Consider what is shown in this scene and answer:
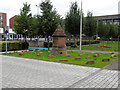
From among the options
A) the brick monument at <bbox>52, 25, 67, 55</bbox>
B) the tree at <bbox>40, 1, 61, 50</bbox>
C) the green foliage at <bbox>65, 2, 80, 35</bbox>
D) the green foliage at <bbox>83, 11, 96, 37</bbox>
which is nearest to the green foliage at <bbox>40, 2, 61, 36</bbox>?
the tree at <bbox>40, 1, 61, 50</bbox>

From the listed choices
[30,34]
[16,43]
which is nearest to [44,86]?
[16,43]

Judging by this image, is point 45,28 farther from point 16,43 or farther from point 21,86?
point 21,86

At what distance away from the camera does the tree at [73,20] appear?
23.9 m

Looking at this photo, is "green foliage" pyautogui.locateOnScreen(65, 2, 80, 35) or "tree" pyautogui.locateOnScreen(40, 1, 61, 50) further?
"green foliage" pyautogui.locateOnScreen(65, 2, 80, 35)

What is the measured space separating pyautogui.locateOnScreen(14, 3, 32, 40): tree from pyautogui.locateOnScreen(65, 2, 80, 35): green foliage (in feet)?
22.7

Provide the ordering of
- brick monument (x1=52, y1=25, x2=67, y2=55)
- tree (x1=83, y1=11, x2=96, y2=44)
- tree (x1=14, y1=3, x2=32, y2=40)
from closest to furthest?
brick monument (x1=52, y1=25, x2=67, y2=55) < tree (x1=14, y1=3, x2=32, y2=40) < tree (x1=83, y1=11, x2=96, y2=44)

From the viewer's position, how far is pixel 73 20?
78.3ft

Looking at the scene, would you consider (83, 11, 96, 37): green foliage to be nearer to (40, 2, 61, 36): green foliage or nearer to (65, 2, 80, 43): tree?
(65, 2, 80, 43): tree

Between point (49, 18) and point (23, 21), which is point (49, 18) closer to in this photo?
point (49, 18)

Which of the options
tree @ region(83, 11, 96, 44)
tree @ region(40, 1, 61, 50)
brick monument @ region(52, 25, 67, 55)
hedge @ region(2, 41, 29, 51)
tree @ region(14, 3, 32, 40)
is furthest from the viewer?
tree @ region(83, 11, 96, 44)

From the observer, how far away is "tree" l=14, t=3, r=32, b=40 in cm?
2323

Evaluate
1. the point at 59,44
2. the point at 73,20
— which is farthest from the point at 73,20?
the point at 59,44

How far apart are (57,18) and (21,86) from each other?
589 inches

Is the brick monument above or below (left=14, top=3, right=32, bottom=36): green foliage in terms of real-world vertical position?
below
